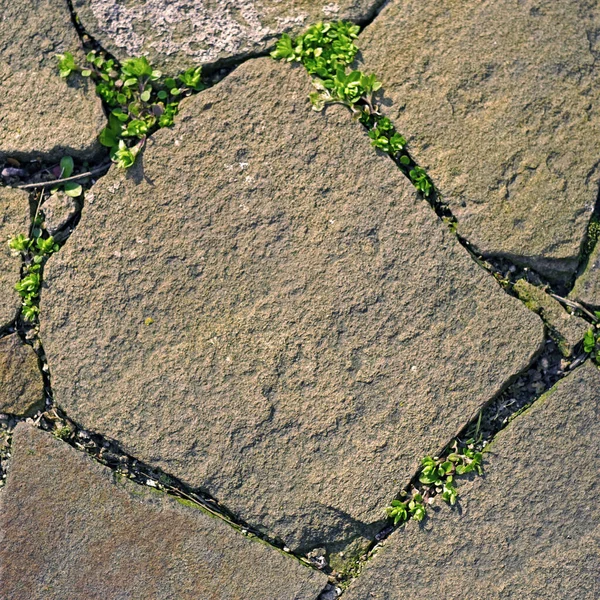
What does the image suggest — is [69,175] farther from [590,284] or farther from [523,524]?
[523,524]

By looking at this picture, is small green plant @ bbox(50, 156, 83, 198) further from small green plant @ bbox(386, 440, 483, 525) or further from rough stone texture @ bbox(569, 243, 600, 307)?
rough stone texture @ bbox(569, 243, 600, 307)

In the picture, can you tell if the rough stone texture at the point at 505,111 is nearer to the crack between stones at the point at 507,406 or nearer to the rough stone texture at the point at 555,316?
the rough stone texture at the point at 555,316

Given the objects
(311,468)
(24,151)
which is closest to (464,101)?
(311,468)

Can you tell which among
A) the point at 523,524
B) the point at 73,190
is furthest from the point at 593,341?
the point at 73,190

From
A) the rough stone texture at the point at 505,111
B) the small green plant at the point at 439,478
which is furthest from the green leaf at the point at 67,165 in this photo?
the small green plant at the point at 439,478

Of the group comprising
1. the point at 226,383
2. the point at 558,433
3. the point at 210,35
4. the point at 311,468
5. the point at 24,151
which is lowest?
the point at 311,468

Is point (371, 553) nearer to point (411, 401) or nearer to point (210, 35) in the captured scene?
point (411, 401)
